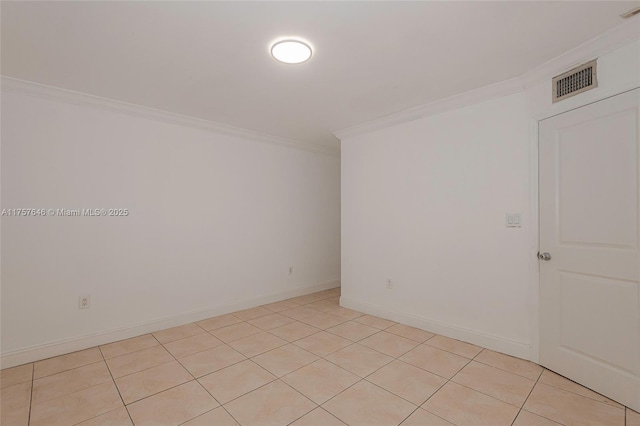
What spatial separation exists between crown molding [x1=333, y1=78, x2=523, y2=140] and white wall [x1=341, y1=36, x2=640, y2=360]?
0.06 feet

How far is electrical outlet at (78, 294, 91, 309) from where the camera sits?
291 centimetres

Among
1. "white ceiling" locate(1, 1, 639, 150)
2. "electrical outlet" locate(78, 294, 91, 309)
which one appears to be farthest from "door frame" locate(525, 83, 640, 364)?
"electrical outlet" locate(78, 294, 91, 309)

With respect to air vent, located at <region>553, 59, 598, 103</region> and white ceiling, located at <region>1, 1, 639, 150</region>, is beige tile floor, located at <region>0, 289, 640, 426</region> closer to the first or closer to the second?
air vent, located at <region>553, 59, 598, 103</region>

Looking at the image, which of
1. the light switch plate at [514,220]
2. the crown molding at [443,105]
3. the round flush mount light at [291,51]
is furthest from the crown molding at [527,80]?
the round flush mount light at [291,51]

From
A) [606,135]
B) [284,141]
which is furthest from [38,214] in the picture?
[606,135]

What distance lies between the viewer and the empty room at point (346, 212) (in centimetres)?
192

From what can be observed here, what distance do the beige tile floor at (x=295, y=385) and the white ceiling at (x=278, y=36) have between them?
2.52 meters

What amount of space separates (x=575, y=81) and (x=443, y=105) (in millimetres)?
1096

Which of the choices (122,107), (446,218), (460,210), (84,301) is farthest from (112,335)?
(460,210)

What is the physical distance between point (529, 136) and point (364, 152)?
1895 mm

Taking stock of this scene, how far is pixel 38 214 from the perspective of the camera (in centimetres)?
271

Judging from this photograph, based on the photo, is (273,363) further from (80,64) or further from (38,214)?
(80,64)

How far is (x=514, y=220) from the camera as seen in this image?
2688mm

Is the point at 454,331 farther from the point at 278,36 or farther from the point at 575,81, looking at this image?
the point at 278,36
